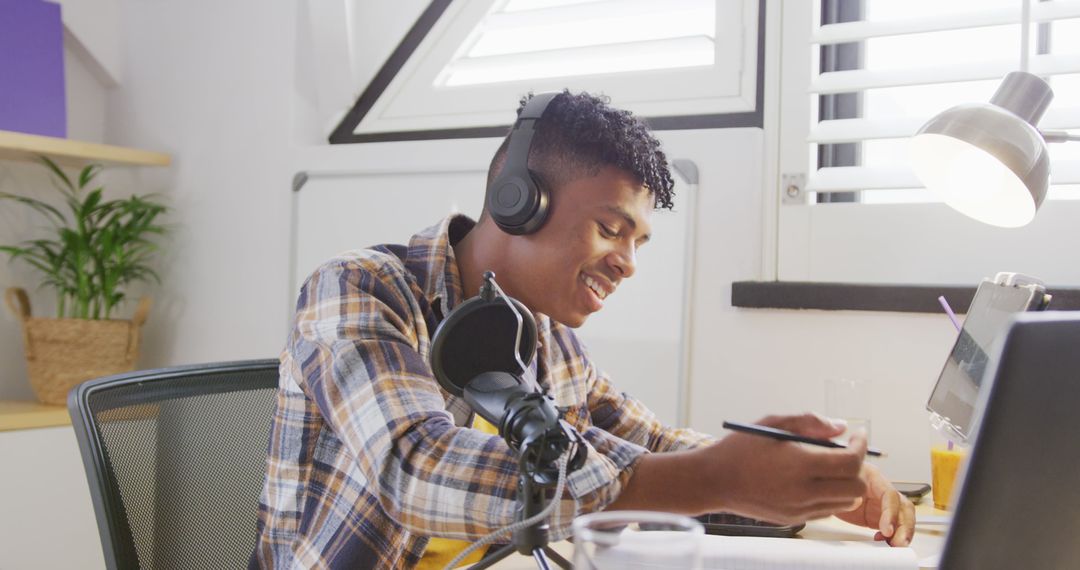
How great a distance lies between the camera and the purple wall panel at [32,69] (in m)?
2.28

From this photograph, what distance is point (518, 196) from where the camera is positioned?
3.78 ft

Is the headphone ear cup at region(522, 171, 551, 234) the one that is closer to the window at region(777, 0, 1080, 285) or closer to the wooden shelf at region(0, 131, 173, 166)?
the window at region(777, 0, 1080, 285)

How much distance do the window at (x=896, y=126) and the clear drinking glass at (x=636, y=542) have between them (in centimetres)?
137

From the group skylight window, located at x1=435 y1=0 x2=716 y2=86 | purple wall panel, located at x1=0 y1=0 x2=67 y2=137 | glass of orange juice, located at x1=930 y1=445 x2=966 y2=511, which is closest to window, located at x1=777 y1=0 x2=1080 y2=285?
skylight window, located at x1=435 y1=0 x2=716 y2=86

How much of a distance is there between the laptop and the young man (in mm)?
267

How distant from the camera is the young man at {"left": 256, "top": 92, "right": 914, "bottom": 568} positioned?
82cm

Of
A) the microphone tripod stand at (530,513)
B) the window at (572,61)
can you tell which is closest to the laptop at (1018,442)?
the microphone tripod stand at (530,513)

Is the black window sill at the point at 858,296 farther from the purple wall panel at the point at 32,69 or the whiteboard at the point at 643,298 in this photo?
the purple wall panel at the point at 32,69

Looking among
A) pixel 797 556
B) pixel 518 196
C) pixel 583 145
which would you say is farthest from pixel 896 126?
pixel 797 556

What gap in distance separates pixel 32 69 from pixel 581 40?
1307mm

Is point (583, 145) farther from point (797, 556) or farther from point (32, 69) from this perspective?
point (32, 69)

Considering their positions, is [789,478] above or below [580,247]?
below

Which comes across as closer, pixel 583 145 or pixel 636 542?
pixel 636 542

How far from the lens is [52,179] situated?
8.39 feet
